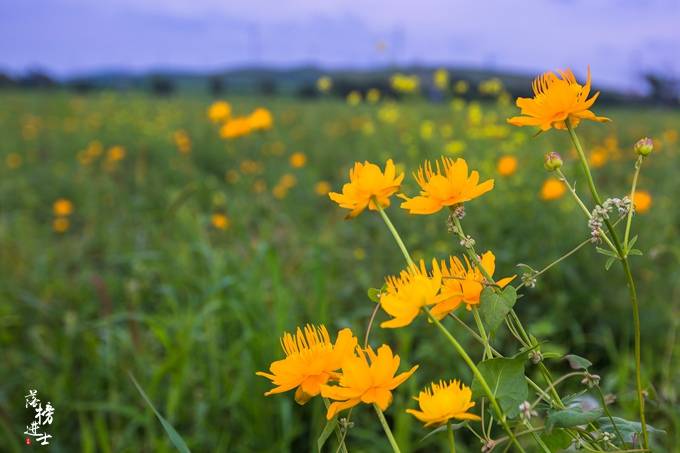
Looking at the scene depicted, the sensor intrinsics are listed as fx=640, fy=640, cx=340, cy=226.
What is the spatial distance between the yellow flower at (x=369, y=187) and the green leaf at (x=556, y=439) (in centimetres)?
23

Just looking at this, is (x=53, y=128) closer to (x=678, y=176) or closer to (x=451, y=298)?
(x=678, y=176)

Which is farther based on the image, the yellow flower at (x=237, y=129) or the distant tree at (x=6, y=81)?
the distant tree at (x=6, y=81)

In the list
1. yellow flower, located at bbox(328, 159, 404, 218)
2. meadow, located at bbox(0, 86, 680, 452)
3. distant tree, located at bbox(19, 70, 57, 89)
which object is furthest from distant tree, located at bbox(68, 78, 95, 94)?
yellow flower, located at bbox(328, 159, 404, 218)

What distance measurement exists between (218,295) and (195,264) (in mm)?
492

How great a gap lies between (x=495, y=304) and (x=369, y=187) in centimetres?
15

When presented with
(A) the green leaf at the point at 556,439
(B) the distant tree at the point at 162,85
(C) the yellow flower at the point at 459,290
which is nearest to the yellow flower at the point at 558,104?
(C) the yellow flower at the point at 459,290

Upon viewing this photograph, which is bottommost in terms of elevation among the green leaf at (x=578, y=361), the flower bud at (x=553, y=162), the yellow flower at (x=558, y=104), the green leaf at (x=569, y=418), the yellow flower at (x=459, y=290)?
the green leaf at (x=569, y=418)

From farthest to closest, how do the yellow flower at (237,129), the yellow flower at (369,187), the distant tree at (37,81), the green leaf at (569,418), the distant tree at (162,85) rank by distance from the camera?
1. the distant tree at (162,85)
2. the distant tree at (37,81)
3. the yellow flower at (237,129)
4. the yellow flower at (369,187)
5. the green leaf at (569,418)

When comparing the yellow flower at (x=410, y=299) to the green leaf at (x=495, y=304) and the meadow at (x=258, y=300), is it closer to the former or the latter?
the green leaf at (x=495, y=304)

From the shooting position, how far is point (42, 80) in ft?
45.4

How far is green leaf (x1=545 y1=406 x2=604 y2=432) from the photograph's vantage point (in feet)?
1.41

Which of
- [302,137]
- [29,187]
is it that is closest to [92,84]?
[302,137]

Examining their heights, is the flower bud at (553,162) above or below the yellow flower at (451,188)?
above

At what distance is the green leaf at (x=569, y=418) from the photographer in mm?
429
